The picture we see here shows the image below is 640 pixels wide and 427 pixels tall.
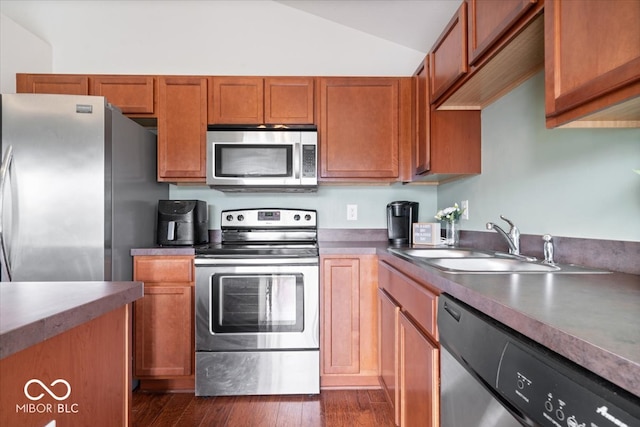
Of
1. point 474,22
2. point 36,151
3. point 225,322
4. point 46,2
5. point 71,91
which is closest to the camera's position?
point 474,22

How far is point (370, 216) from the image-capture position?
266 cm

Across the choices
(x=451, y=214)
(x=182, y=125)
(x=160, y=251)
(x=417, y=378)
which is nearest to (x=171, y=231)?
(x=160, y=251)

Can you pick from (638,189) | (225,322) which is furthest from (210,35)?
(638,189)

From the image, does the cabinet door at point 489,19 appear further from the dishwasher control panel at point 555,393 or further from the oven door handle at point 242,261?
the oven door handle at point 242,261

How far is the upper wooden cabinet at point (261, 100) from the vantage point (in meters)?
2.32

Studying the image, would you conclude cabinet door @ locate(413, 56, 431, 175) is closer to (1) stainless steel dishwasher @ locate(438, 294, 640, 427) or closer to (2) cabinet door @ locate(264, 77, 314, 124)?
(2) cabinet door @ locate(264, 77, 314, 124)

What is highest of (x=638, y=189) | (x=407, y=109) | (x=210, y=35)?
(x=210, y=35)

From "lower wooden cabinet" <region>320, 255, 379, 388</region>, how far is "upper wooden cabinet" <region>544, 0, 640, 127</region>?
1386 millimetres

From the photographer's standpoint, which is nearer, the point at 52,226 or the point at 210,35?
the point at 52,226

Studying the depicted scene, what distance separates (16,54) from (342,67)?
7.71 ft

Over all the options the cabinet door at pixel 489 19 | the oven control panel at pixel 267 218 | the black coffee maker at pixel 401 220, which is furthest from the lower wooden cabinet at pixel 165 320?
the cabinet door at pixel 489 19

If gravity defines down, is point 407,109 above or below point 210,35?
below

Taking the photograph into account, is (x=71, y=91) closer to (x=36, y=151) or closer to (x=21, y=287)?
(x=36, y=151)

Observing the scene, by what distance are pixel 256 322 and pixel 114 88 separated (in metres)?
1.89
